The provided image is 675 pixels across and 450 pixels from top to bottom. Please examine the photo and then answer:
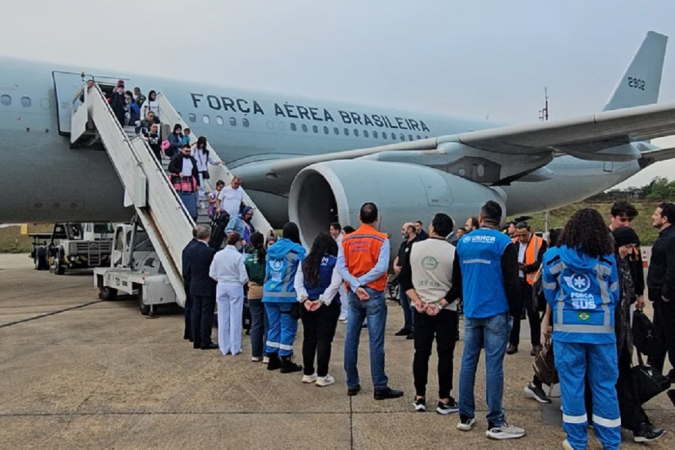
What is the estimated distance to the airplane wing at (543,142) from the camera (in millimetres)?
8250

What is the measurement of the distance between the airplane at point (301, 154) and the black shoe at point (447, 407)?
373 cm

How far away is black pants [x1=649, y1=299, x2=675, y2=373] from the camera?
4508 mm

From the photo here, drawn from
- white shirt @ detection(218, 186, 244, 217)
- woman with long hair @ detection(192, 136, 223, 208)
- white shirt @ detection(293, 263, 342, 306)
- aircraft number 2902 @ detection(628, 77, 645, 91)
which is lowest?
white shirt @ detection(293, 263, 342, 306)

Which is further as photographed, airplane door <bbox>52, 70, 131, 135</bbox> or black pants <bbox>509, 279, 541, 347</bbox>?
airplane door <bbox>52, 70, 131, 135</bbox>

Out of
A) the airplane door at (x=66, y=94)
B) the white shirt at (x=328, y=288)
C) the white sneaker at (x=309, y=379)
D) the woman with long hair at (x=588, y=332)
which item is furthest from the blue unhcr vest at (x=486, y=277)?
the airplane door at (x=66, y=94)

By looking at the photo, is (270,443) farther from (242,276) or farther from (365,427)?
(242,276)

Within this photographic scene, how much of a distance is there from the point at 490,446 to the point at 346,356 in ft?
4.71

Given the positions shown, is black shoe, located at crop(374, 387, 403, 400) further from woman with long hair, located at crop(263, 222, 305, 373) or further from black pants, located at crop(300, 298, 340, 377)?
woman with long hair, located at crop(263, 222, 305, 373)

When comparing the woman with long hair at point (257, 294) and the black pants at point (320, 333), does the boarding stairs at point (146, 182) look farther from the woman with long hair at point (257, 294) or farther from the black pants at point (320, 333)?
the black pants at point (320, 333)

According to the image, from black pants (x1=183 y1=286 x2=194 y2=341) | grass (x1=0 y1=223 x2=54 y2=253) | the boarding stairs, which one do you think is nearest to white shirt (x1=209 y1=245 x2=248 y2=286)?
black pants (x1=183 y1=286 x2=194 y2=341)

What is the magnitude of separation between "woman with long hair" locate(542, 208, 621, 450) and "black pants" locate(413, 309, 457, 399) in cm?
82

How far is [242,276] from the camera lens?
245 inches

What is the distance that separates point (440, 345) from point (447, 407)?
43 centimetres

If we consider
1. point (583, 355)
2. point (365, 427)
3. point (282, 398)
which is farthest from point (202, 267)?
point (583, 355)
